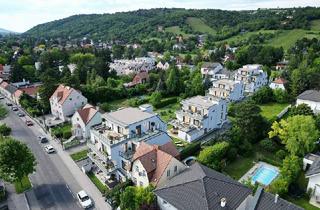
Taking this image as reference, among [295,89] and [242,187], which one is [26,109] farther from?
[295,89]

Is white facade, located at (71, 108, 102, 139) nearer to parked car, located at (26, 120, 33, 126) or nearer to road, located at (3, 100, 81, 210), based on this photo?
road, located at (3, 100, 81, 210)

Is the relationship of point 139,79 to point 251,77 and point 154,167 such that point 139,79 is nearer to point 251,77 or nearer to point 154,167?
point 251,77

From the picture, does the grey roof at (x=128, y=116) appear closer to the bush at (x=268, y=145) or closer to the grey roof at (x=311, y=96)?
the bush at (x=268, y=145)

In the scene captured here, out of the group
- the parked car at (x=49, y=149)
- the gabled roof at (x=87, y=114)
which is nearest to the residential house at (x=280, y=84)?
the gabled roof at (x=87, y=114)

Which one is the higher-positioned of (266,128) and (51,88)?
(51,88)

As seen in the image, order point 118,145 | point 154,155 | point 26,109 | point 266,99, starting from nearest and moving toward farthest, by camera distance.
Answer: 1. point 154,155
2. point 118,145
3. point 26,109
4. point 266,99

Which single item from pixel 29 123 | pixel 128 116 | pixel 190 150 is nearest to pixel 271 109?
pixel 190 150

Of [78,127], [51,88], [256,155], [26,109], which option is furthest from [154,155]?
[26,109]
